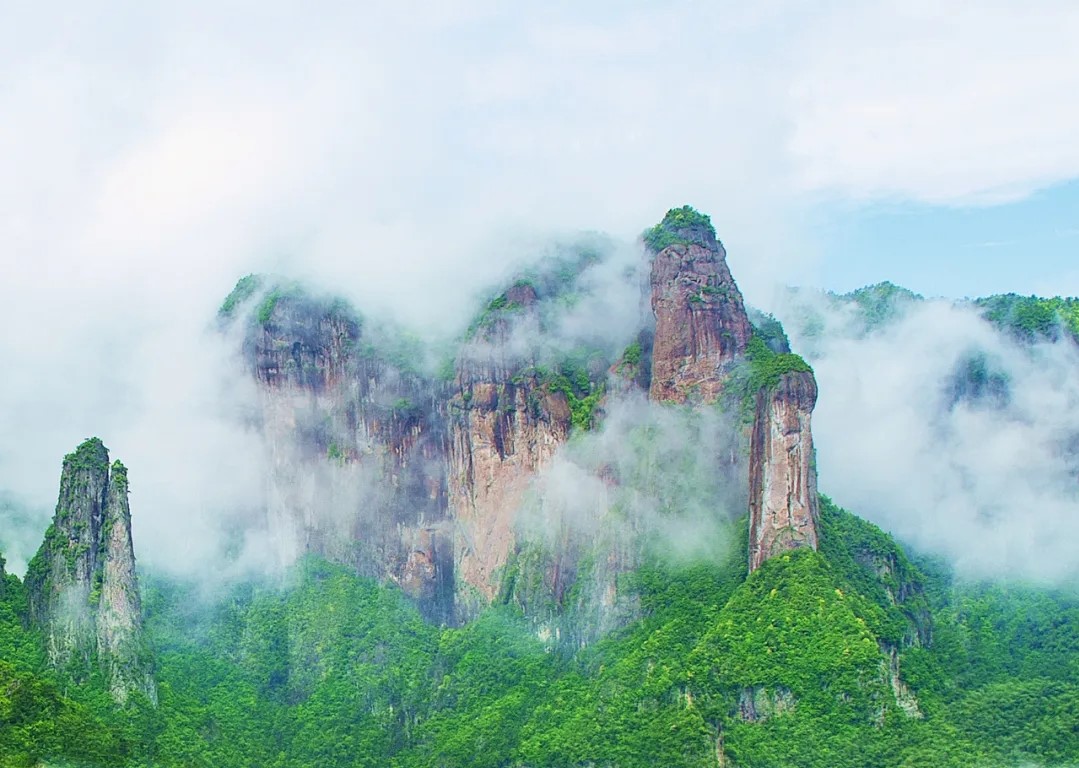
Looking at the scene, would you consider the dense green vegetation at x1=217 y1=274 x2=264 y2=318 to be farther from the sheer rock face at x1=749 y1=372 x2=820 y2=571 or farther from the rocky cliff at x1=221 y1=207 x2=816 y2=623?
the sheer rock face at x1=749 y1=372 x2=820 y2=571

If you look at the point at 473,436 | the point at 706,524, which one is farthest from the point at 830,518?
the point at 473,436

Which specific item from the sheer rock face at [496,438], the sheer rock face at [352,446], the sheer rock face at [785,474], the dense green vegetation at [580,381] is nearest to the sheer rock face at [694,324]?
the dense green vegetation at [580,381]

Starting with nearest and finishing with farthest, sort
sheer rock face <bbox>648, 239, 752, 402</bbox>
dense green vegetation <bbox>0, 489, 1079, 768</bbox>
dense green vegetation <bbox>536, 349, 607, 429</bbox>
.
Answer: dense green vegetation <bbox>0, 489, 1079, 768</bbox> → sheer rock face <bbox>648, 239, 752, 402</bbox> → dense green vegetation <bbox>536, 349, 607, 429</bbox>

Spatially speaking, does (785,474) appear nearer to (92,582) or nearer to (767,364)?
(767,364)

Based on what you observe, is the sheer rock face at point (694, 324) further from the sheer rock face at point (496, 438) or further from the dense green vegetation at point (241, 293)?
the dense green vegetation at point (241, 293)

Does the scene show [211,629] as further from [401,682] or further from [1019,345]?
[1019,345]

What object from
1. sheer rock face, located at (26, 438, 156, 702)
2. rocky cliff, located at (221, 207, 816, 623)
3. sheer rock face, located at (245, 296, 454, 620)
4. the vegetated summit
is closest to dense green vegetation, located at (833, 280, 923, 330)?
the vegetated summit
